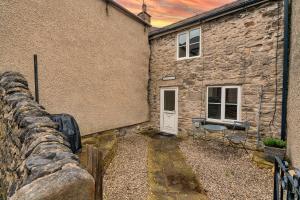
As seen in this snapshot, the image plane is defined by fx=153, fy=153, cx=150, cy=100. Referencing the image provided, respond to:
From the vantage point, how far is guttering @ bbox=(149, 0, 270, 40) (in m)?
5.29

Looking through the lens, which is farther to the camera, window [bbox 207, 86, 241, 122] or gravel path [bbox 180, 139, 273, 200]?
window [bbox 207, 86, 241, 122]

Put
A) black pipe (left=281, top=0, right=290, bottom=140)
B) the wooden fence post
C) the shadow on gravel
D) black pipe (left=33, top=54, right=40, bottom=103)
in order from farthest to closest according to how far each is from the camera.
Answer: black pipe (left=281, top=0, right=290, bottom=140), black pipe (left=33, top=54, right=40, bottom=103), the shadow on gravel, the wooden fence post

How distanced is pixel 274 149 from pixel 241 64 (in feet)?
9.59

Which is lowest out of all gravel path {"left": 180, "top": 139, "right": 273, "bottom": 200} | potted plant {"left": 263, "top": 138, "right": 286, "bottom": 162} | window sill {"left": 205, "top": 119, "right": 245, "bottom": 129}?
gravel path {"left": 180, "top": 139, "right": 273, "bottom": 200}

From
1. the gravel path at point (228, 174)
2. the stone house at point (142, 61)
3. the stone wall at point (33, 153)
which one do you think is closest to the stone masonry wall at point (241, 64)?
the stone house at point (142, 61)

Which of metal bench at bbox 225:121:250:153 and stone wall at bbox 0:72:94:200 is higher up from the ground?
stone wall at bbox 0:72:94:200

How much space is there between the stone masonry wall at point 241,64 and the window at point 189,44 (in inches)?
10.1

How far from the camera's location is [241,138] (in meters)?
5.23

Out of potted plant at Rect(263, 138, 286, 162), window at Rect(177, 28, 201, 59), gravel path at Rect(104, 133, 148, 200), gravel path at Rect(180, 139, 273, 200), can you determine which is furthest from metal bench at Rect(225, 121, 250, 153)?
window at Rect(177, 28, 201, 59)

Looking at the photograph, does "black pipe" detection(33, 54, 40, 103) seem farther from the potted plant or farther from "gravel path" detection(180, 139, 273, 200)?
the potted plant

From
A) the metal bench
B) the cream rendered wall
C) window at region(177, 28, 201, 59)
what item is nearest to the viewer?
the cream rendered wall

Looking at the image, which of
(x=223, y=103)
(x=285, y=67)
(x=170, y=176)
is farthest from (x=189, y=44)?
(x=170, y=176)

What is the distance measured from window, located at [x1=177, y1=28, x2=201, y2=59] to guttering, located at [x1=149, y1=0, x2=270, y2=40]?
0.38m

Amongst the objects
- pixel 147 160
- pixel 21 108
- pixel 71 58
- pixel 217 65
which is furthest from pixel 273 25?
pixel 21 108
